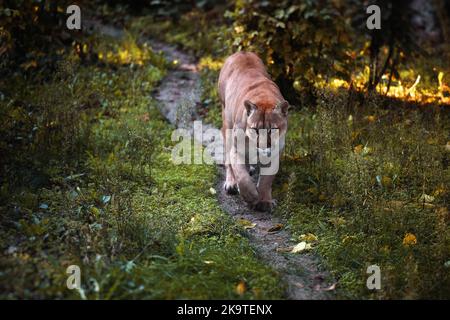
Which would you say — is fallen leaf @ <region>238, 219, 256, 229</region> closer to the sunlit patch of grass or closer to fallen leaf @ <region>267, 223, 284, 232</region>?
fallen leaf @ <region>267, 223, 284, 232</region>

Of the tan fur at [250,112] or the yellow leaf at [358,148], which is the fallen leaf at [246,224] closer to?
the tan fur at [250,112]

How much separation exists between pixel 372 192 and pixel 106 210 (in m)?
2.88

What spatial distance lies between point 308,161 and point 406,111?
228cm

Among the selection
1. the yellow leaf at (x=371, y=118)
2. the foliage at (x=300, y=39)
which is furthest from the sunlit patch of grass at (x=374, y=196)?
the foliage at (x=300, y=39)

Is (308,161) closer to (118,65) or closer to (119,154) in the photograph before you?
(119,154)

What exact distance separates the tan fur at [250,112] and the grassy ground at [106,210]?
0.46 meters

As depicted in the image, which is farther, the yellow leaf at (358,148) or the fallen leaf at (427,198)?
the yellow leaf at (358,148)

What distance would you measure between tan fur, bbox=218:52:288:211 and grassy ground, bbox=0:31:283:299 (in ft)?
1.50

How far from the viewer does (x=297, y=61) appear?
29.6 ft

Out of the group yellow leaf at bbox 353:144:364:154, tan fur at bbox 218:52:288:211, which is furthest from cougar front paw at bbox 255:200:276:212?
yellow leaf at bbox 353:144:364:154

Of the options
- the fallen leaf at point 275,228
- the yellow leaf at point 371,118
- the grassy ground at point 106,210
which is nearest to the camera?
the grassy ground at point 106,210

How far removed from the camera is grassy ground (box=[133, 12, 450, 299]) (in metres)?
4.92

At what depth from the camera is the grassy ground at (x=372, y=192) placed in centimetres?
492

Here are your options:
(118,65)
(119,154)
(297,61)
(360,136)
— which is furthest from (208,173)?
(118,65)
